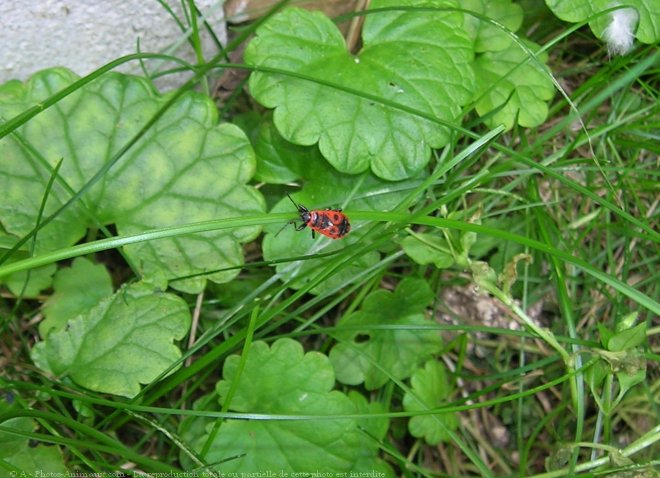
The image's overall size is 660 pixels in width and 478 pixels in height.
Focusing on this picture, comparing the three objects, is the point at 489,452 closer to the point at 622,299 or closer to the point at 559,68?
the point at 622,299

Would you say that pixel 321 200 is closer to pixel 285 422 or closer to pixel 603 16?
pixel 285 422

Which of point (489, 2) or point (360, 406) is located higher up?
point (489, 2)

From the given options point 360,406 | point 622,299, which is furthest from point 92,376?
point 622,299

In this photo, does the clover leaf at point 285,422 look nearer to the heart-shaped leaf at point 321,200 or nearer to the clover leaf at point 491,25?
the heart-shaped leaf at point 321,200

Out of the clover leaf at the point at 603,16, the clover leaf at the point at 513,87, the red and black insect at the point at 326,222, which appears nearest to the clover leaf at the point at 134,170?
the red and black insect at the point at 326,222

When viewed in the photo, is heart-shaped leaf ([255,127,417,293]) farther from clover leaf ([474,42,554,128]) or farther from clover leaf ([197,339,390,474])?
clover leaf ([474,42,554,128])

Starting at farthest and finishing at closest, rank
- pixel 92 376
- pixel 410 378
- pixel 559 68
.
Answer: pixel 559 68, pixel 410 378, pixel 92 376

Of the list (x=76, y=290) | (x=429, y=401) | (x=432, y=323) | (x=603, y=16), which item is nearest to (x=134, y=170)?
(x=76, y=290)
